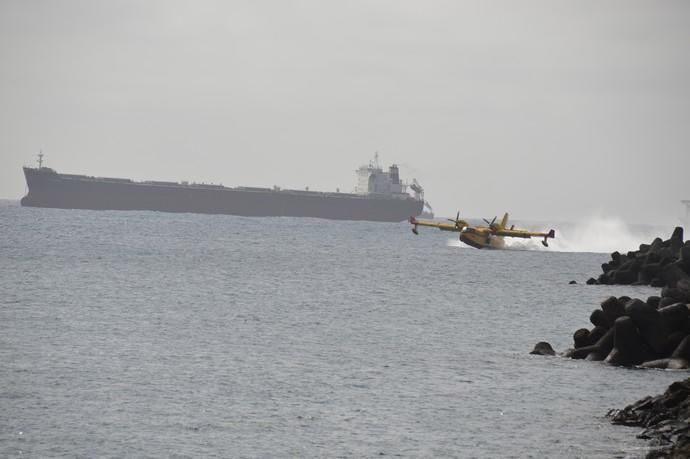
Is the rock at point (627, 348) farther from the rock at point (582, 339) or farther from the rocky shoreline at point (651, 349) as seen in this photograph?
the rock at point (582, 339)

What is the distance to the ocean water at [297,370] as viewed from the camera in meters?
23.7

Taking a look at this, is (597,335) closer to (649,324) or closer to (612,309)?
(612,309)

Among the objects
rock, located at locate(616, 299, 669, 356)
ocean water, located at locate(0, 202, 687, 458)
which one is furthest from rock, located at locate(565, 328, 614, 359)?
rock, located at locate(616, 299, 669, 356)

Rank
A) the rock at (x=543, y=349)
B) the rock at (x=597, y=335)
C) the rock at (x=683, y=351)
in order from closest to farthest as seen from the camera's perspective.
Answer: the rock at (x=683, y=351) → the rock at (x=597, y=335) → the rock at (x=543, y=349)

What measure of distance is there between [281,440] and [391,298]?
36.4 m

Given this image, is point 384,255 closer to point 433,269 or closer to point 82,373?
point 433,269

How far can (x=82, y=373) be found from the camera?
101 ft

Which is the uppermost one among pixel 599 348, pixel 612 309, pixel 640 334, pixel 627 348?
pixel 612 309

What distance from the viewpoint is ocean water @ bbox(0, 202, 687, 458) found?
77.8ft

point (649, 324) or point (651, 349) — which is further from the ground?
point (649, 324)

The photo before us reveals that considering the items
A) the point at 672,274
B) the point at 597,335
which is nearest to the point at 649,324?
the point at 597,335

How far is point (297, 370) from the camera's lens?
32812 mm

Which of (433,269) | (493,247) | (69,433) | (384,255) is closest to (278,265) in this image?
(433,269)

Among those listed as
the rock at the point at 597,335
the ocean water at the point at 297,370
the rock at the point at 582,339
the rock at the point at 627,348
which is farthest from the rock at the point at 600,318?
the ocean water at the point at 297,370
